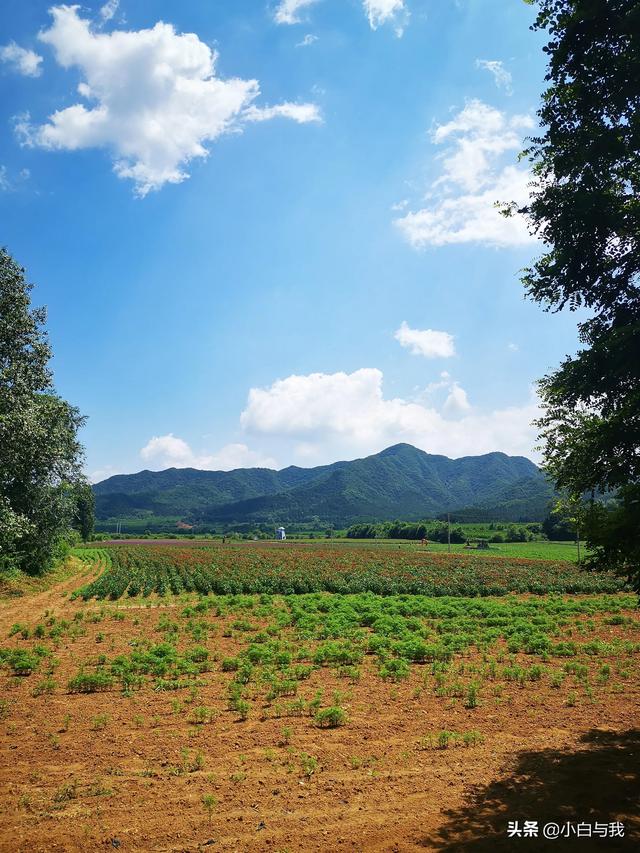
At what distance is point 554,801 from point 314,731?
4.88 m

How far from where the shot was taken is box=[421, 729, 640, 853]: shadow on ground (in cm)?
664

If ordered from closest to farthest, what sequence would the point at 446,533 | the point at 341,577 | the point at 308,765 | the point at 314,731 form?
1. the point at 308,765
2. the point at 314,731
3. the point at 341,577
4. the point at 446,533

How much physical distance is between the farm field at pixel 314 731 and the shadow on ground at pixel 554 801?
1.4 inches

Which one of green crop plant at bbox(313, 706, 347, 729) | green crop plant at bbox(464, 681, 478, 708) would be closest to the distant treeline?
green crop plant at bbox(464, 681, 478, 708)

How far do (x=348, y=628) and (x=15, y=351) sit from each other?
19.8 meters

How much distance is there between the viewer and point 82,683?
13984 millimetres

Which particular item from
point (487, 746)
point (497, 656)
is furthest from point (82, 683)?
point (497, 656)

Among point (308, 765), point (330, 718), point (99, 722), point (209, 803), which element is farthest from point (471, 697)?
point (99, 722)

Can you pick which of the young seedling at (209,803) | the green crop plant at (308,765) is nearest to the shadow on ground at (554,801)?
the green crop plant at (308,765)

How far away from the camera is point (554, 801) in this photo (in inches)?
303

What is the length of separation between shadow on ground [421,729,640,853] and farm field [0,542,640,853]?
0.04m

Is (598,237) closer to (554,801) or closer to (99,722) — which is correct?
(554,801)

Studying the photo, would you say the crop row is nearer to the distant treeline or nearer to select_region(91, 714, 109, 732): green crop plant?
select_region(91, 714, 109, 732): green crop plant

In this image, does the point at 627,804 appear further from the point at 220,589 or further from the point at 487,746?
the point at 220,589
